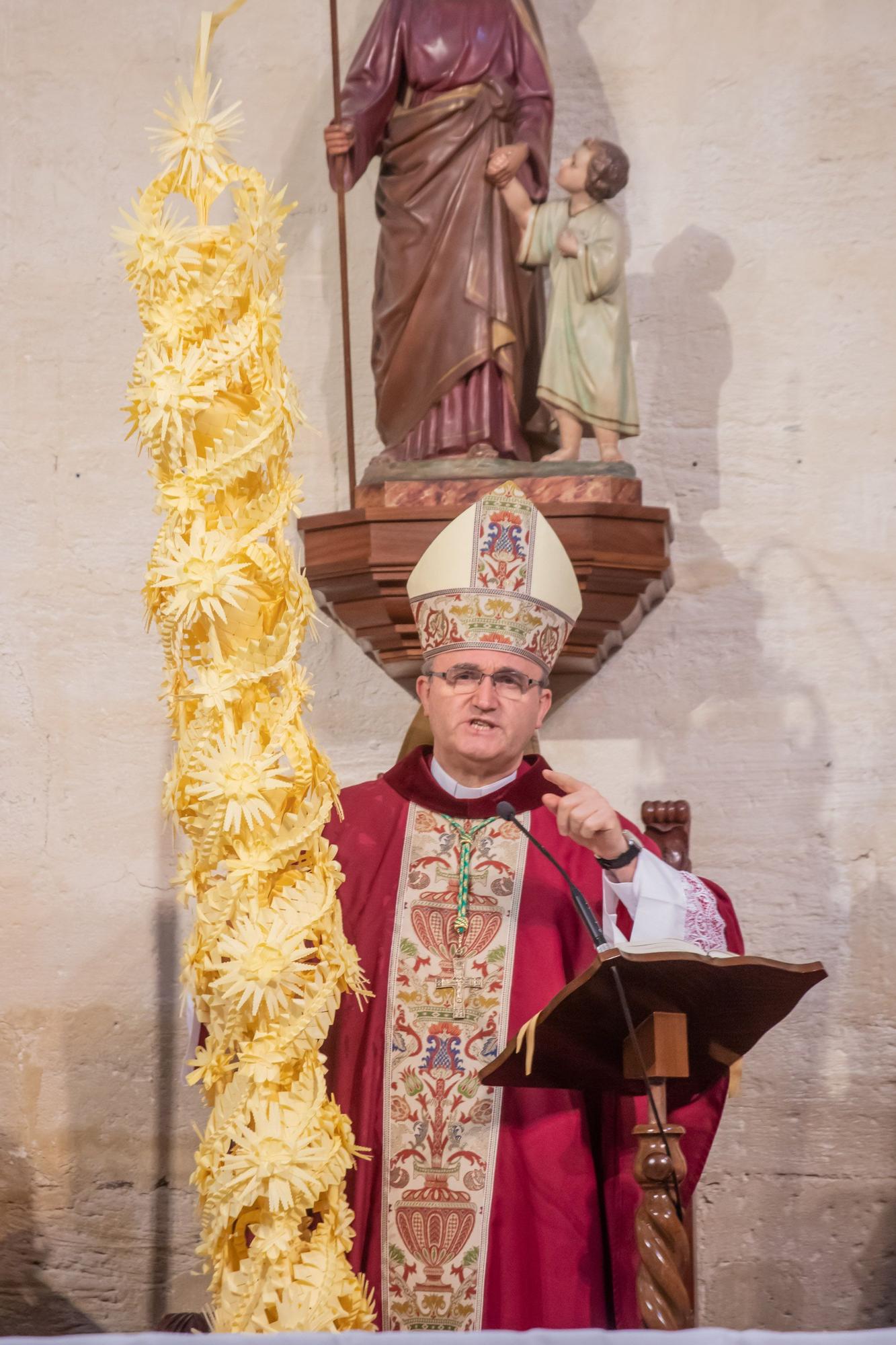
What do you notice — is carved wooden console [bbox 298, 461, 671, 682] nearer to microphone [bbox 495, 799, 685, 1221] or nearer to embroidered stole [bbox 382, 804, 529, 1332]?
embroidered stole [bbox 382, 804, 529, 1332]

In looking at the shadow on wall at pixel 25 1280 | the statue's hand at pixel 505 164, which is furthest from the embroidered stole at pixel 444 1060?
the statue's hand at pixel 505 164

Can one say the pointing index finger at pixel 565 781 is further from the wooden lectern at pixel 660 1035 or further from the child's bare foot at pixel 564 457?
the child's bare foot at pixel 564 457

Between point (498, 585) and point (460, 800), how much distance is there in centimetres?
47

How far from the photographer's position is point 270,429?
7.42 ft

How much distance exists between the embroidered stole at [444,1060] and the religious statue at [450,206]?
1.22 m

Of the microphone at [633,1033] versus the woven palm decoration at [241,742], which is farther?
the microphone at [633,1033]

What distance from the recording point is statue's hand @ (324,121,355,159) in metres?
4.36

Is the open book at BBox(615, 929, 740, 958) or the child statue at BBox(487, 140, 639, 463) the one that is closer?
the open book at BBox(615, 929, 740, 958)

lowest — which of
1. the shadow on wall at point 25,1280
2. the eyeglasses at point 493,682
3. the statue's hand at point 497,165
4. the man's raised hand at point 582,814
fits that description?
the shadow on wall at point 25,1280

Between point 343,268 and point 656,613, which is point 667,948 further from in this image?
point 343,268

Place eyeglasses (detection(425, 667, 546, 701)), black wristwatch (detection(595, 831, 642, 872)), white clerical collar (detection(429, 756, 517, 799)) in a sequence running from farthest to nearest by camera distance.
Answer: white clerical collar (detection(429, 756, 517, 799)), eyeglasses (detection(425, 667, 546, 701)), black wristwatch (detection(595, 831, 642, 872))

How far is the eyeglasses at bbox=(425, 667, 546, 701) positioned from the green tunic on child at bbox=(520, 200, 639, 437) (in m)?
1.03

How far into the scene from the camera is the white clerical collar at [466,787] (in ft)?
11.8

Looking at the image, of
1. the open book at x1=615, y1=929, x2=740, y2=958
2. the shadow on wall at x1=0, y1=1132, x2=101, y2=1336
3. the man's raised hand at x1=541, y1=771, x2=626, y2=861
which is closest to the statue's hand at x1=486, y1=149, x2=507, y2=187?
the man's raised hand at x1=541, y1=771, x2=626, y2=861
